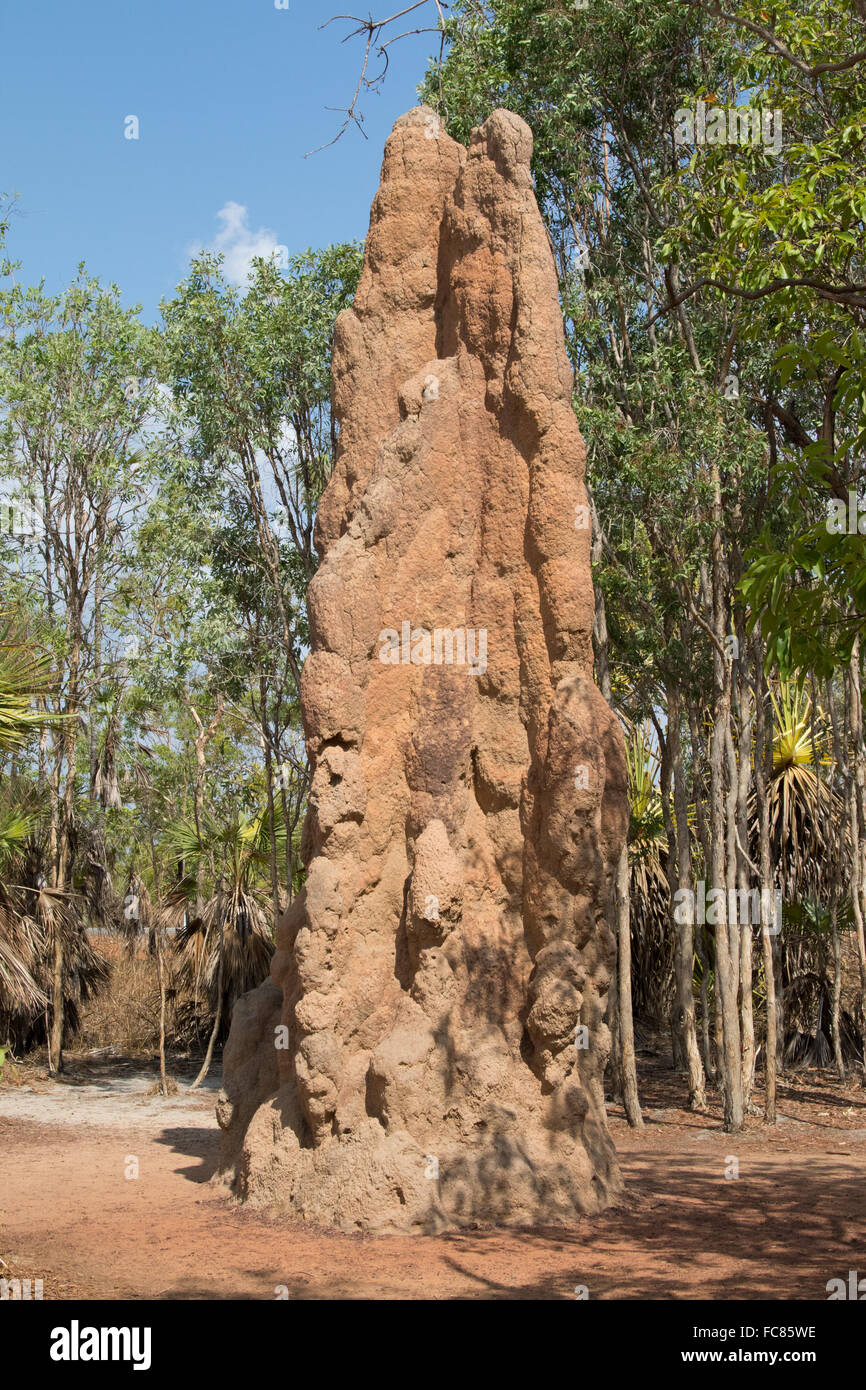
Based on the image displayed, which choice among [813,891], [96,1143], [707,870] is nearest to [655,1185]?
[96,1143]

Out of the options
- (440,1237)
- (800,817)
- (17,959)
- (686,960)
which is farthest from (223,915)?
(440,1237)

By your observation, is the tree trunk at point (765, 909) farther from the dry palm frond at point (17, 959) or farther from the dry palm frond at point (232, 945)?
the dry palm frond at point (17, 959)

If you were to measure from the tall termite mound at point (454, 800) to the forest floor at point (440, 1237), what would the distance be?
40cm

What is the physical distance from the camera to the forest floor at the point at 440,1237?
6.70 metres

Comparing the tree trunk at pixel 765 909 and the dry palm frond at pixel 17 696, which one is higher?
the dry palm frond at pixel 17 696

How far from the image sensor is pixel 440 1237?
7660mm

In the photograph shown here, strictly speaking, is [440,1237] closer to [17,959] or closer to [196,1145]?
[196,1145]

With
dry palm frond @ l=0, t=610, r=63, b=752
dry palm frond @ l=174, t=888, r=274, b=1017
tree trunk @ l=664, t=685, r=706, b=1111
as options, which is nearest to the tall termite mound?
dry palm frond @ l=0, t=610, r=63, b=752

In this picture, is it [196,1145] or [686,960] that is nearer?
[196,1145]

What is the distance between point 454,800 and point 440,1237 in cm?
283

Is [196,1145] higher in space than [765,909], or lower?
lower

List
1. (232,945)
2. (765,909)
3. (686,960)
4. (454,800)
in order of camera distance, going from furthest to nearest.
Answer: (232,945), (686,960), (765,909), (454,800)

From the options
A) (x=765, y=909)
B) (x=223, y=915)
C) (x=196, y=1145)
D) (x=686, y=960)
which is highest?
(x=765, y=909)

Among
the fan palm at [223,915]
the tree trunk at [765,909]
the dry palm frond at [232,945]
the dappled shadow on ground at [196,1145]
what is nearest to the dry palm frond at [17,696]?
the dappled shadow on ground at [196,1145]
